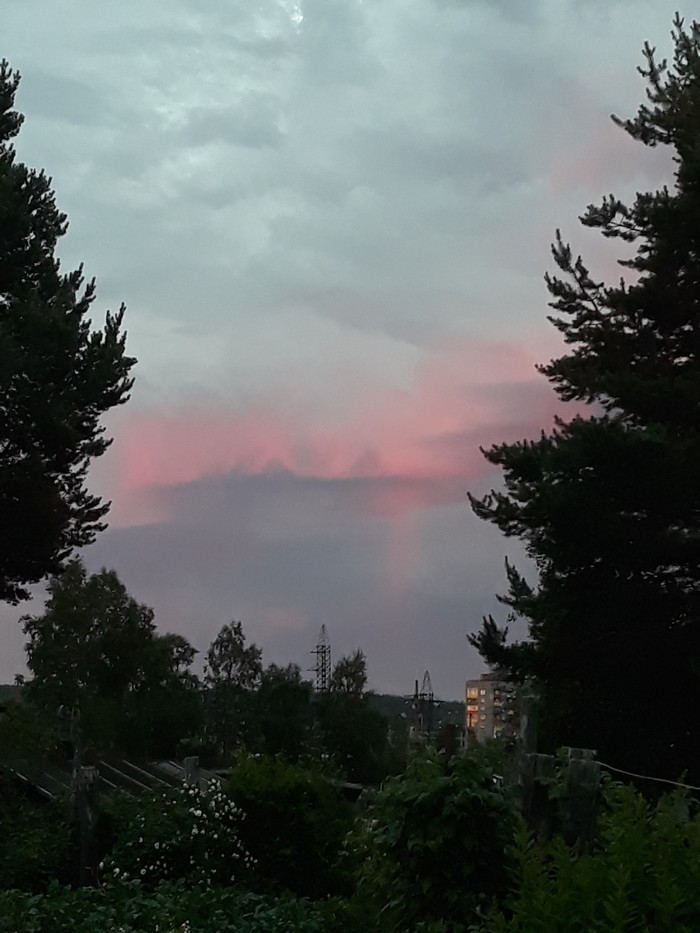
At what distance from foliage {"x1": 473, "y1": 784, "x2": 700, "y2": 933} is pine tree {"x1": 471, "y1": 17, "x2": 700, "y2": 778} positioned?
556 inches

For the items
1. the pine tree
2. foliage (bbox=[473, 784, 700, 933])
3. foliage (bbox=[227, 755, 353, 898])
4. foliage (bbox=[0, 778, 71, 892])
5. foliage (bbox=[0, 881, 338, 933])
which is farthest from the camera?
the pine tree

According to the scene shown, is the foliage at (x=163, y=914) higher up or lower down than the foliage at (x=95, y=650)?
lower down

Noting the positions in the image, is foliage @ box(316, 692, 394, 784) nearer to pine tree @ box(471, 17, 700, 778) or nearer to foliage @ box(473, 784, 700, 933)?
pine tree @ box(471, 17, 700, 778)

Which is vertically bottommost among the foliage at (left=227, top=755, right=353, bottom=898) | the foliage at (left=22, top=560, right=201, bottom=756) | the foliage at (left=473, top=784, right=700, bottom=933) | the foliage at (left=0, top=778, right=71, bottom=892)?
the foliage at (left=0, top=778, right=71, bottom=892)

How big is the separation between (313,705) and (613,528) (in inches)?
1208

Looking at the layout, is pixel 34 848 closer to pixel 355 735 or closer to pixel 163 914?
pixel 163 914

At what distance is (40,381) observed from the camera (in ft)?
62.4

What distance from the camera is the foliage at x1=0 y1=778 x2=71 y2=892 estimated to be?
12.1 m

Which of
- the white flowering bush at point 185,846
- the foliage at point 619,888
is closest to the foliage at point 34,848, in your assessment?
the white flowering bush at point 185,846

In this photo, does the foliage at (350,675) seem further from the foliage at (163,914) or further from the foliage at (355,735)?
the foliage at (163,914)

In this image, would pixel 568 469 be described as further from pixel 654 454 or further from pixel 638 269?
pixel 638 269

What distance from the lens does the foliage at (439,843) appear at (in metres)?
6.38

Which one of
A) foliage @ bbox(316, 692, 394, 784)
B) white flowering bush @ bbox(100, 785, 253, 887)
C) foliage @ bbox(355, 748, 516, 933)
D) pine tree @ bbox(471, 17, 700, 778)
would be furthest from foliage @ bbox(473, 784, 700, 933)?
foliage @ bbox(316, 692, 394, 784)

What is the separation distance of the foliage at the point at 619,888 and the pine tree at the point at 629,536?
1413cm
